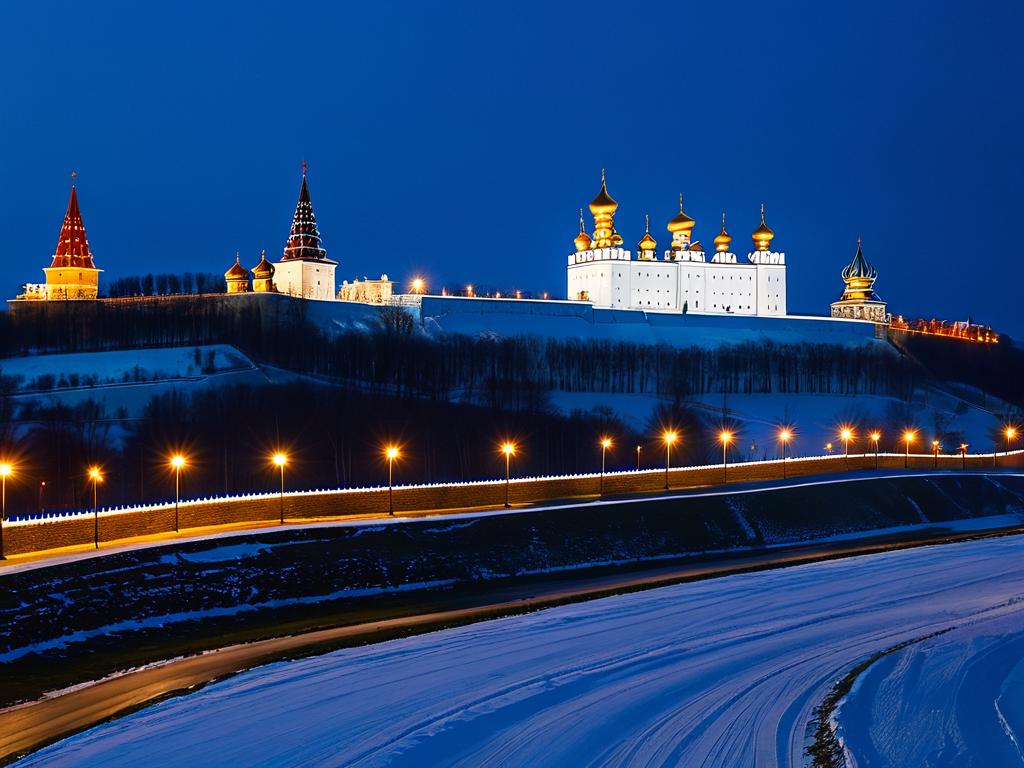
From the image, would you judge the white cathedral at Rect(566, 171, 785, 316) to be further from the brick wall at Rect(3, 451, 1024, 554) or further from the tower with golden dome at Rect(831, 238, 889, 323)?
the brick wall at Rect(3, 451, 1024, 554)

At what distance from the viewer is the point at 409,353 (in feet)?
206

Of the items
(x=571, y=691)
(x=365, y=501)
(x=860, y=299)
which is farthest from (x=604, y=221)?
(x=571, y=691)

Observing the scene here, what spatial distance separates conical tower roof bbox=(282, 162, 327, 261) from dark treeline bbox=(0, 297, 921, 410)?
19.4ft

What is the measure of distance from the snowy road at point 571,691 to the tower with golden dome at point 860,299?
6336 cm

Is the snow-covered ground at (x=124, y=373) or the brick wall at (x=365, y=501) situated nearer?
the brick wall at (x=365, y=501)

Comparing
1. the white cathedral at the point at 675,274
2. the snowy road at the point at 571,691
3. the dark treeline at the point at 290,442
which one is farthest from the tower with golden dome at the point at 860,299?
the snowy road at the point at 571,691

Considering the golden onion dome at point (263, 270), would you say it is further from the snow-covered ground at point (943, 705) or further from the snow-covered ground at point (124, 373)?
the snow-covered ground at point (943, 705)

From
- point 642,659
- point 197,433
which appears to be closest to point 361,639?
point 642,659

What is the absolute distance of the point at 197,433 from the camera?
47531 mm

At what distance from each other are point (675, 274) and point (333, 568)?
57.0 m

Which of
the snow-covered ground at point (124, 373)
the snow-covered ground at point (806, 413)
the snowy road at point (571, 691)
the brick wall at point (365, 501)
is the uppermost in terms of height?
the snow-covered ground at point (124, 373)

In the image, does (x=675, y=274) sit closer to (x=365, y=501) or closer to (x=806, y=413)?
(x=806, y=413)

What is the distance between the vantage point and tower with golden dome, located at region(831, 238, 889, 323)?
88062mm

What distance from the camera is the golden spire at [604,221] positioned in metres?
81.0
